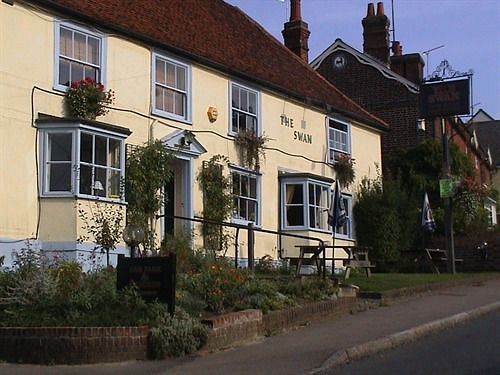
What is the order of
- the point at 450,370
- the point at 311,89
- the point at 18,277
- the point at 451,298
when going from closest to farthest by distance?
the point at 450,370
the point at 18,277
the point at 451,298
the point at 311,89

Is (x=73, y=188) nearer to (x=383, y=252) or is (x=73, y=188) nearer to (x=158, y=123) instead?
(x=158, y=123)

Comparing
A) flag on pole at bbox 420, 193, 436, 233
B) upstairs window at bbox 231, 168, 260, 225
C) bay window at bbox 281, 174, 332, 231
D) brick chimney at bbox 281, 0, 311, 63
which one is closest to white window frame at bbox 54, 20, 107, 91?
upstairs window at bbox 231, 168, 260, 225

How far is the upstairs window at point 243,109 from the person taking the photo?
20641mm

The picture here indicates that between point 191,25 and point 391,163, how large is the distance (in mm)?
12800

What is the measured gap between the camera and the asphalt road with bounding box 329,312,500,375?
912 centimetres

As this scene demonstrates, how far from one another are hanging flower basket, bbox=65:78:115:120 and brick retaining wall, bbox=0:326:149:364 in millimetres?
6750

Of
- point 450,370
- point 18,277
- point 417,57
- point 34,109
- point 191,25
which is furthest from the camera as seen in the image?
point 417,57

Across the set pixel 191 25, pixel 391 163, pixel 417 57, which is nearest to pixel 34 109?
pixel 191 25

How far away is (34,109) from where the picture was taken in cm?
1501

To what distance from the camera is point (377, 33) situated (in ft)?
111

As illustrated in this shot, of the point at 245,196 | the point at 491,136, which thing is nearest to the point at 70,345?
the point at 245,196

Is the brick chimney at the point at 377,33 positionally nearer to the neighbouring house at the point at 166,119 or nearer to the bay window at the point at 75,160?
the neighbouring house at the point at 166,119

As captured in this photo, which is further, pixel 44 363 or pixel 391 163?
pixel 391 163

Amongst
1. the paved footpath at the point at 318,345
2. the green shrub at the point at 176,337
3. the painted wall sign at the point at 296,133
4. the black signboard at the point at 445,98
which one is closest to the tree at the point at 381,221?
the black signboard at the point at 445,98
